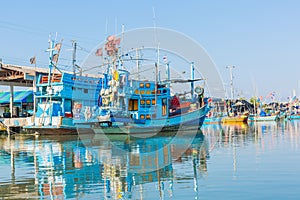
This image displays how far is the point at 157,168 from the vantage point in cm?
1474

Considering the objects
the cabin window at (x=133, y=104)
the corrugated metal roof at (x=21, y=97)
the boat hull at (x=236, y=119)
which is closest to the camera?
the cabin window at (x=133, y=104)

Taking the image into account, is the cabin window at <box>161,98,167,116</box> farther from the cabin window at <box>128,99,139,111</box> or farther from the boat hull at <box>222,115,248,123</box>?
the boat hull at <box>222,115,248,123</box>

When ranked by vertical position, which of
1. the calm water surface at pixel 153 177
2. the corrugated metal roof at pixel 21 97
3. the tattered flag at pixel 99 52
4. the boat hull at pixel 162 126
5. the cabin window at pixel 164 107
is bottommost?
the calm water surface at pixel 153 177

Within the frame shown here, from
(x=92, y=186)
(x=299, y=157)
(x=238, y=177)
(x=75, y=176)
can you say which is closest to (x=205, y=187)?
(x=238, y=177)

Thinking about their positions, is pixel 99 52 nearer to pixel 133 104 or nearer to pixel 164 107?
pixel 133 104

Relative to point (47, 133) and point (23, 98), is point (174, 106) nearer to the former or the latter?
point (47, 133)

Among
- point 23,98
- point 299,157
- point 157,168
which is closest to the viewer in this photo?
point 157,168

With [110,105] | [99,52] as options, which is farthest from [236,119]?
[110,105]

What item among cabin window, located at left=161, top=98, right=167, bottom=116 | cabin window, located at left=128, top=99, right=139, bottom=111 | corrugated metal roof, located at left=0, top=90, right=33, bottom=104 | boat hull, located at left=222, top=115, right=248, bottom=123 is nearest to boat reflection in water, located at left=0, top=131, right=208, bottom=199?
cabin window, located at left=128, top=99, right=139, bottom=111

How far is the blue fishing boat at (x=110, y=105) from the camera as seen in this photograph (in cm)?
3569

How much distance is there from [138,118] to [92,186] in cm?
2841

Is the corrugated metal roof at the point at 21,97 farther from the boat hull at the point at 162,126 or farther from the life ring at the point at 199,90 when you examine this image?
the life ring at the point at 199,90

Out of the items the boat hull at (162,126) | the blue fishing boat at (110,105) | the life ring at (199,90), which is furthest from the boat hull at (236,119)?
the life ring at (199,90)

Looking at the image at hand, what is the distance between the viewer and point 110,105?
3722 cm
